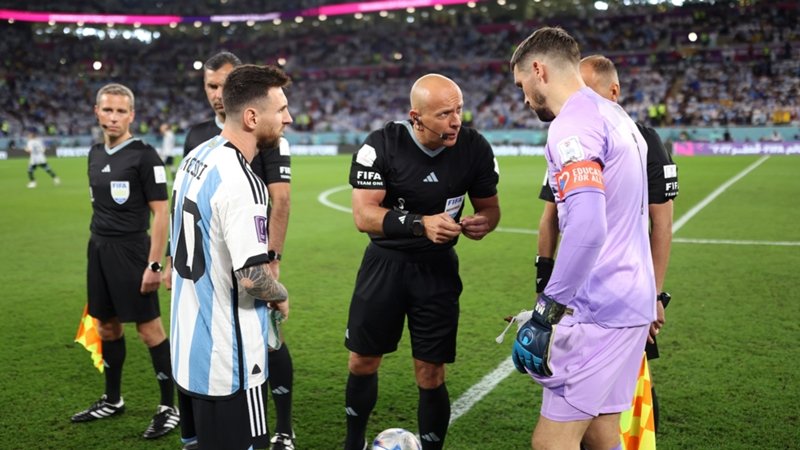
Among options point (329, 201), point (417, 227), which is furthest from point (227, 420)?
point (329, 201)

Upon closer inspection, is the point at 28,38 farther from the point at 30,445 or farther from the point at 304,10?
the point at 30,445

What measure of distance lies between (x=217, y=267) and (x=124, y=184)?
2254 mm

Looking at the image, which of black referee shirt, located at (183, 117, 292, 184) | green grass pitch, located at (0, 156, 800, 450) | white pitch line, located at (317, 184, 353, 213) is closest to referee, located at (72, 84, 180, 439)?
green grass pitch, located at (0, 156, 800, 450)

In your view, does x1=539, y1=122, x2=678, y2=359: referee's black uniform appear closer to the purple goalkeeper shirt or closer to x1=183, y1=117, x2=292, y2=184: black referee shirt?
the purple goalkeeper shirt

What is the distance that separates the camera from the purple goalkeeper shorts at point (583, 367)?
8.93ft

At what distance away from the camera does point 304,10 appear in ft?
177

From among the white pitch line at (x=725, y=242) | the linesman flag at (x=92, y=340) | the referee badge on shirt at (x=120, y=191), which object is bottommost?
the white pitch line at (x=725, y=242)

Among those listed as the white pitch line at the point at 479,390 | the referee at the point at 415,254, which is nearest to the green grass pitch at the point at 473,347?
the white pitch line at the point at 479,390

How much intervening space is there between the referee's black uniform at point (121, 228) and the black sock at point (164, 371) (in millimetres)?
237

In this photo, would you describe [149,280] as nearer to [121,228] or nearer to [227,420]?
[121,228]

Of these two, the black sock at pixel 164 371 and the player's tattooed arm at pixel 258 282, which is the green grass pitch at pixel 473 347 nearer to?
the black sock at pixel 164 371

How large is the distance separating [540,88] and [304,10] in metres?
54.4

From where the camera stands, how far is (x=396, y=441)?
12.3 ft

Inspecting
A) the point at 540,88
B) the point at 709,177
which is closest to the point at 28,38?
the point at 709,177
